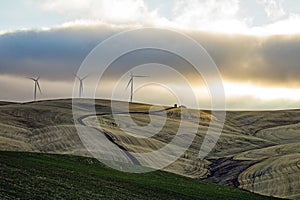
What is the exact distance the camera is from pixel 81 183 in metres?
42.4

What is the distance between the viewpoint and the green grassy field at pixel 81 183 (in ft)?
114

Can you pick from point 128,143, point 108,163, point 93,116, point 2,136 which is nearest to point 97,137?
point 128,143

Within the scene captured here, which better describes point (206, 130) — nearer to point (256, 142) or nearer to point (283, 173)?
point (256, 142)

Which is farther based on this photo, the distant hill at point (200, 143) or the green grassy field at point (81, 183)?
the distant hill at point (200, 143)

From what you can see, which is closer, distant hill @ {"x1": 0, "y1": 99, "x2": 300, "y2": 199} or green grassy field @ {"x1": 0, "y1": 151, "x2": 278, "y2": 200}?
green grassy field @ {"x1": 0, "y1": 151, "x2": 278, "y2": 200}

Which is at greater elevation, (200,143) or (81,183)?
(200,143)

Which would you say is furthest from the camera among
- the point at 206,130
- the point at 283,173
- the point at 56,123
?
the point at 206,130

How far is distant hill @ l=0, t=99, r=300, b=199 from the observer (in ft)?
261

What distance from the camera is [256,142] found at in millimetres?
131250

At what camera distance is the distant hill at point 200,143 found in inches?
3137

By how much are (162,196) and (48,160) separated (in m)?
14.4

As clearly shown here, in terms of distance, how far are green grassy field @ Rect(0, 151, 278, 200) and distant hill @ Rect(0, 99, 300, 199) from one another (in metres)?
17.9

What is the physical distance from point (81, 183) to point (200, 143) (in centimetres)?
7785

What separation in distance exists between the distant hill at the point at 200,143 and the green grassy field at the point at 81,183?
58.8ft
